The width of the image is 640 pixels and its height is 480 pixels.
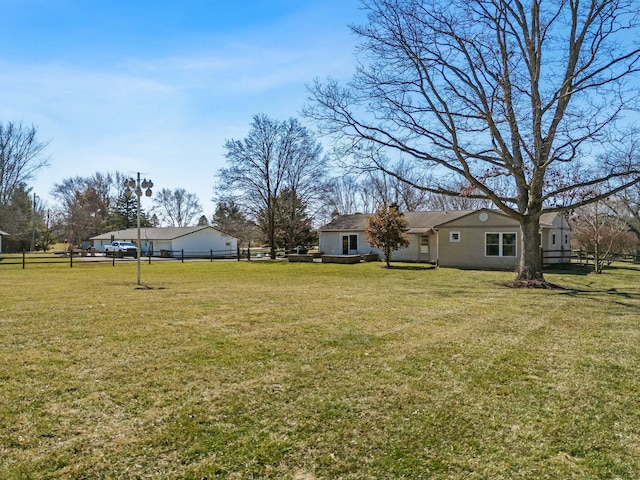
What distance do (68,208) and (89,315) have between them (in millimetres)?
54259

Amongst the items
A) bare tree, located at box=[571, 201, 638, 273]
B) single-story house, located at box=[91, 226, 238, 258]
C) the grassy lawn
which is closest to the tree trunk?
the grassy lawn

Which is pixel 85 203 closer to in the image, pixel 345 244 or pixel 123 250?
pixel 123 250

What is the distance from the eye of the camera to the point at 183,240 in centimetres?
4181

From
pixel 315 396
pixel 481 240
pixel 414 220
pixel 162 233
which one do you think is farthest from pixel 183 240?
pixel 315 396

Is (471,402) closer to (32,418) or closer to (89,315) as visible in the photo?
(32,418)

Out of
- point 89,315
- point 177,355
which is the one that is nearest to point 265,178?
point 89,315

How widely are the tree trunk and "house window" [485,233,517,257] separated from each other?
7.48 metres

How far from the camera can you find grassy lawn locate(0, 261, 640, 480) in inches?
108

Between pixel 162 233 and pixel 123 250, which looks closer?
pixel 123 250

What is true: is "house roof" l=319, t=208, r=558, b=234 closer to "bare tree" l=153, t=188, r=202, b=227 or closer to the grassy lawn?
the grassy lawn

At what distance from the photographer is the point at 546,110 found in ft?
43.3

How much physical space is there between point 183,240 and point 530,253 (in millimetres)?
34375

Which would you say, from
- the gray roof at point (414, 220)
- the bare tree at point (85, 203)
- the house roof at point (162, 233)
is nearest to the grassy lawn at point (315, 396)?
the gray roof at point (414, 220)

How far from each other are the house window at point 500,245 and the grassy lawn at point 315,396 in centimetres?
1456
